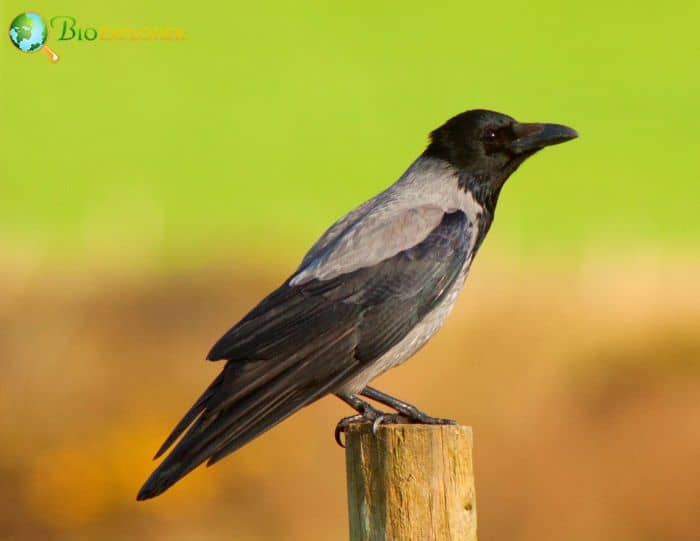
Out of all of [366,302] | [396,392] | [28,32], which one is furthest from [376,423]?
[28,32]

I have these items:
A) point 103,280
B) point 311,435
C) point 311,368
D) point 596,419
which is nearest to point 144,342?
point 103,280

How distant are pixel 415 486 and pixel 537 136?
2.66m

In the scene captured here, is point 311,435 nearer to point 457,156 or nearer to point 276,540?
point 276,540

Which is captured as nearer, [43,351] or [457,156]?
[457,156]

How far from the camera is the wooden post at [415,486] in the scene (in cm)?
652

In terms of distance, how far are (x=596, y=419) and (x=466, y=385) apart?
1.11 metres

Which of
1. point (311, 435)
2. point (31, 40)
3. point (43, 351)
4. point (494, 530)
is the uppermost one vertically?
point (31, 40)

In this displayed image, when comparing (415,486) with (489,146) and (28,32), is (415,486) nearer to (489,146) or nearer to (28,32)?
(489,146)

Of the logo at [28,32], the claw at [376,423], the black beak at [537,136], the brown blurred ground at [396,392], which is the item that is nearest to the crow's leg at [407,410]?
the claw at [376,423]

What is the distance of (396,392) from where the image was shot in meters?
12.1

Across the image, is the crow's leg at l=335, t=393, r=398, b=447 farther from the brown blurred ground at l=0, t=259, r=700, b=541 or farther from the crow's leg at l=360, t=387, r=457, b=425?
the brown blurred ground at l=0, t=259, r=700, b=541

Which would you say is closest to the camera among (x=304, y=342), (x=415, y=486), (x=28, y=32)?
(x=415, y=486)

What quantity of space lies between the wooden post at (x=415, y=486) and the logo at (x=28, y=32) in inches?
284

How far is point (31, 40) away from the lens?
13.5 metres
